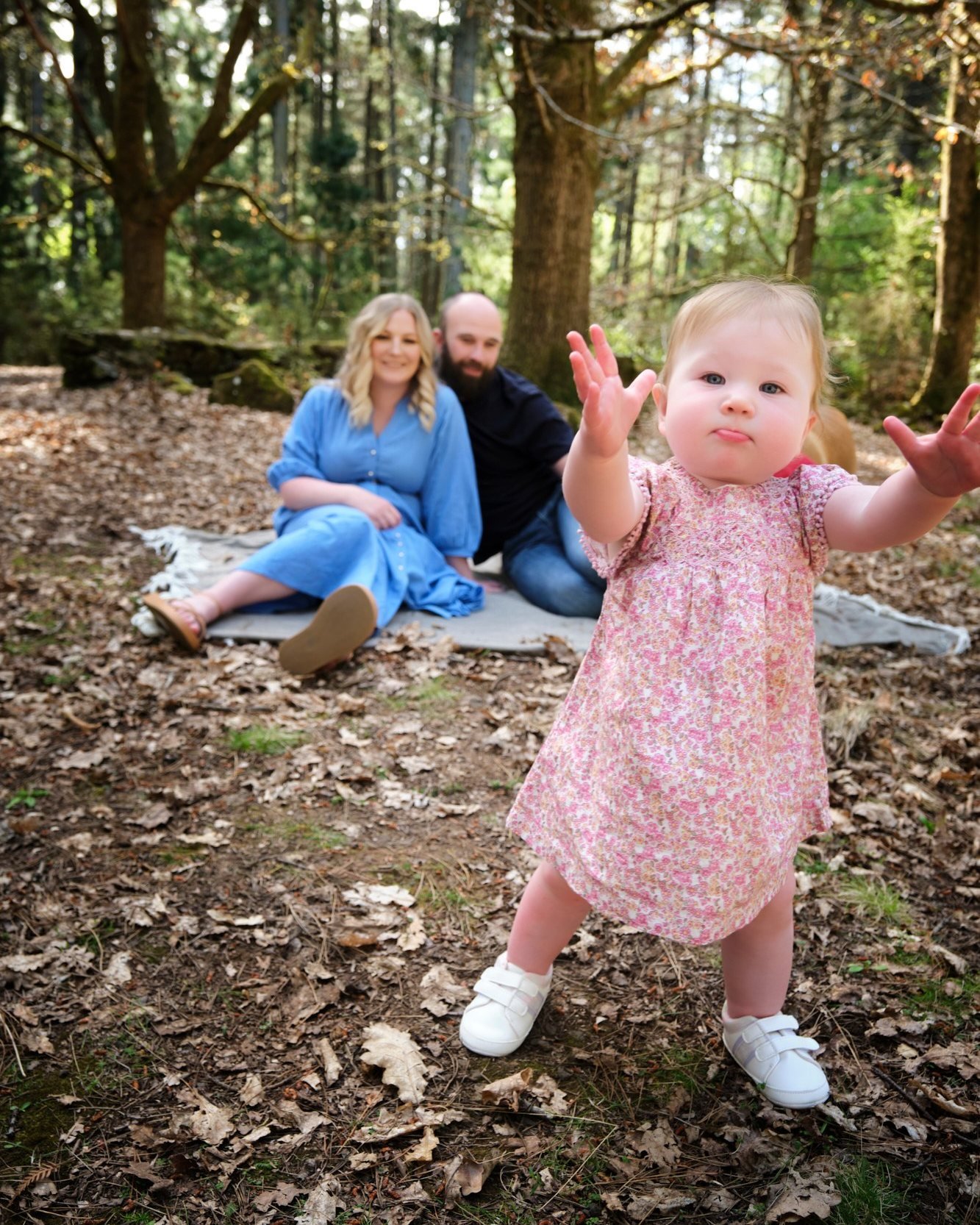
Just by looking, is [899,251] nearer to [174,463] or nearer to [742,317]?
[174,463]

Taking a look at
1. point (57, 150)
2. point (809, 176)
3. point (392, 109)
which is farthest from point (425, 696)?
point (392, 109)

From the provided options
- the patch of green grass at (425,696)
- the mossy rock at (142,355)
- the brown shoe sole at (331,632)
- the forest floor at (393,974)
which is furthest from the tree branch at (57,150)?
the patch of green grass at (425,696)

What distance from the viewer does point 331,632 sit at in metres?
3.79

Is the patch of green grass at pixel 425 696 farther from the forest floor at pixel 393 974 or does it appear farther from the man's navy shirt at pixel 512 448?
the man's navy shirt at pixel 512 448

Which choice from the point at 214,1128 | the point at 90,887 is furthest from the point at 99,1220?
the point at 90,887

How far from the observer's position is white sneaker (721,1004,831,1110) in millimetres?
1858

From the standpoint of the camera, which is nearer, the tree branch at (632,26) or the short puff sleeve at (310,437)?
the tree branch at (632,26)

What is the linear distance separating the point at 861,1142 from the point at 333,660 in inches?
104

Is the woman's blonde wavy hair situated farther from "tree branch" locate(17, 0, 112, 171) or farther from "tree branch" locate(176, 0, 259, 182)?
"tree branch" locate(176, 0, 259, 182)

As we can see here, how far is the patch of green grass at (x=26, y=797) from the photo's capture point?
9.42 ft

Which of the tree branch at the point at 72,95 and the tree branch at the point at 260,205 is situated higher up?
the tree branch at the point at 72,95

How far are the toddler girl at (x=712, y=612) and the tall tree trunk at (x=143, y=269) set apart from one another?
38.7 ft

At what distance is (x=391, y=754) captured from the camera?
10.8ft

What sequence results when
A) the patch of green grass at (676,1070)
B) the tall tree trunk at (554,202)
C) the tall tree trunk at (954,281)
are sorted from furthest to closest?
the tall tree trunk at (954,281) → the tall tree trunk at (554,202) → the patch of green grass at (676,1070)
